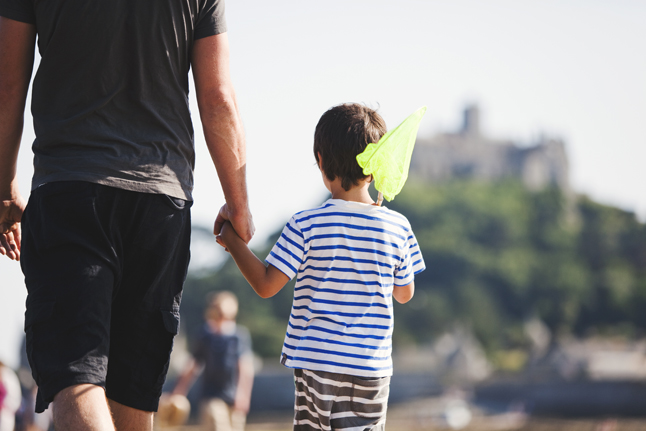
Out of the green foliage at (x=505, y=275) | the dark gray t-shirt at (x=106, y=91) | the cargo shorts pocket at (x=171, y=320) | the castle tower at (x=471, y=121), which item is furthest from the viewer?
the castle tower at (x=471, y=121)

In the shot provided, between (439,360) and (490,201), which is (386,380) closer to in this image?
(439,360)

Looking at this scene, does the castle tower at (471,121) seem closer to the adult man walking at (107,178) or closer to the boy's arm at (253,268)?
the boy's arm at (253,268)

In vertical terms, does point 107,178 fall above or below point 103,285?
above

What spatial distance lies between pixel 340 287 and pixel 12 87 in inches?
44.3

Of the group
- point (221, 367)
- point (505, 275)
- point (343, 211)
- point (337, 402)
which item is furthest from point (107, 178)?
point (505, 275)

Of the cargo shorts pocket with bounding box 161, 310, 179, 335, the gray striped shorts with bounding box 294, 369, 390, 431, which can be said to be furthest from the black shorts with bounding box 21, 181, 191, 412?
the gray striped shorts with bounding box 294, 369, 390, 431

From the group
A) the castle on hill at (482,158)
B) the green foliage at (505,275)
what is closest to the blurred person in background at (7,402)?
the green foliage at (505,275)

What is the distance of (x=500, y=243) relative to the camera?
7912 centimetres

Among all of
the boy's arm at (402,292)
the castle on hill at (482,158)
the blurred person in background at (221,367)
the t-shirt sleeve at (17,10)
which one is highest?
the t-shirt sleeve at (17,10)

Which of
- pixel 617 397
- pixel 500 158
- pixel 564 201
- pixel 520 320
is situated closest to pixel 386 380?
pixel 617 397

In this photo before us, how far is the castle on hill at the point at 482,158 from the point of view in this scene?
94250 millimetres

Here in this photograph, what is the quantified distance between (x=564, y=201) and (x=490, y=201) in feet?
27.0

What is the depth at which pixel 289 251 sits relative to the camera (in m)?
2.39

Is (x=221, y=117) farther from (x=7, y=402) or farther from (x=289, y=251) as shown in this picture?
(x=7, y=402)
